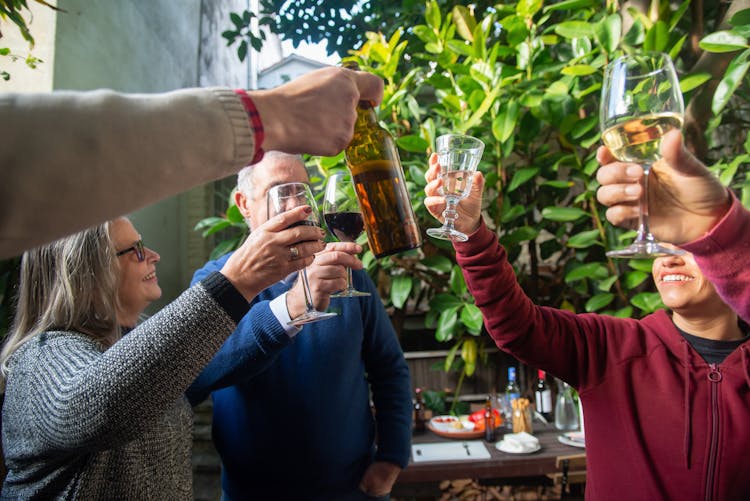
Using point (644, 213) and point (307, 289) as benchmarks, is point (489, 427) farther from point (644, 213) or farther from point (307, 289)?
point (644, 213)

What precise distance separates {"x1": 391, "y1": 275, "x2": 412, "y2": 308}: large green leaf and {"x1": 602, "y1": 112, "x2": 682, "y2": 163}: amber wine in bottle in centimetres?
187

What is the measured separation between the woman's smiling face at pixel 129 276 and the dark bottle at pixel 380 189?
0.62 meters

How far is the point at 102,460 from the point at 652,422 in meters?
1.19

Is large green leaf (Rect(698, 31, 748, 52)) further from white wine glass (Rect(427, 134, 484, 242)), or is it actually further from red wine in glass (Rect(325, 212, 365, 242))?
red wine in glass (Rect(325, 212, 365, 242))

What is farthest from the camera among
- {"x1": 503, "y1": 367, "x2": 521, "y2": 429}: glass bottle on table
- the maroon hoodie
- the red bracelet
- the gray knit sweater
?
{"x1": 503, "y1": 367, "x2": 521, "y2": 429}: glass bottle on table

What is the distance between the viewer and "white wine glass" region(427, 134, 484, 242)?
92 cm

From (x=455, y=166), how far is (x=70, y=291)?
2.89ft

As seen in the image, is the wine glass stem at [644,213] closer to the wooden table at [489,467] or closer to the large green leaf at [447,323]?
the wooden table at [489,467]

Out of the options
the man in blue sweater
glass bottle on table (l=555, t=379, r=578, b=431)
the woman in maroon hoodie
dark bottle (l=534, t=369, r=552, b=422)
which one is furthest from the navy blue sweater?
dark bottle (l=534, t=369, r=552, b=422)

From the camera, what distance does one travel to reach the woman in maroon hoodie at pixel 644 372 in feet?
3.53

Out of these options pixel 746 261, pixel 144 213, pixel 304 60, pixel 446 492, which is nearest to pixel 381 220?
pixel 746 261

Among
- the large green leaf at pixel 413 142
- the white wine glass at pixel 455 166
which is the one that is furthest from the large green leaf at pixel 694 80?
the white wine glass at pixel 455 166

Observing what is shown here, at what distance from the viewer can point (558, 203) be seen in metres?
2.92

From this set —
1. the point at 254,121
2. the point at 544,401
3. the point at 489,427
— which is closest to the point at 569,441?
the point at 489,427
